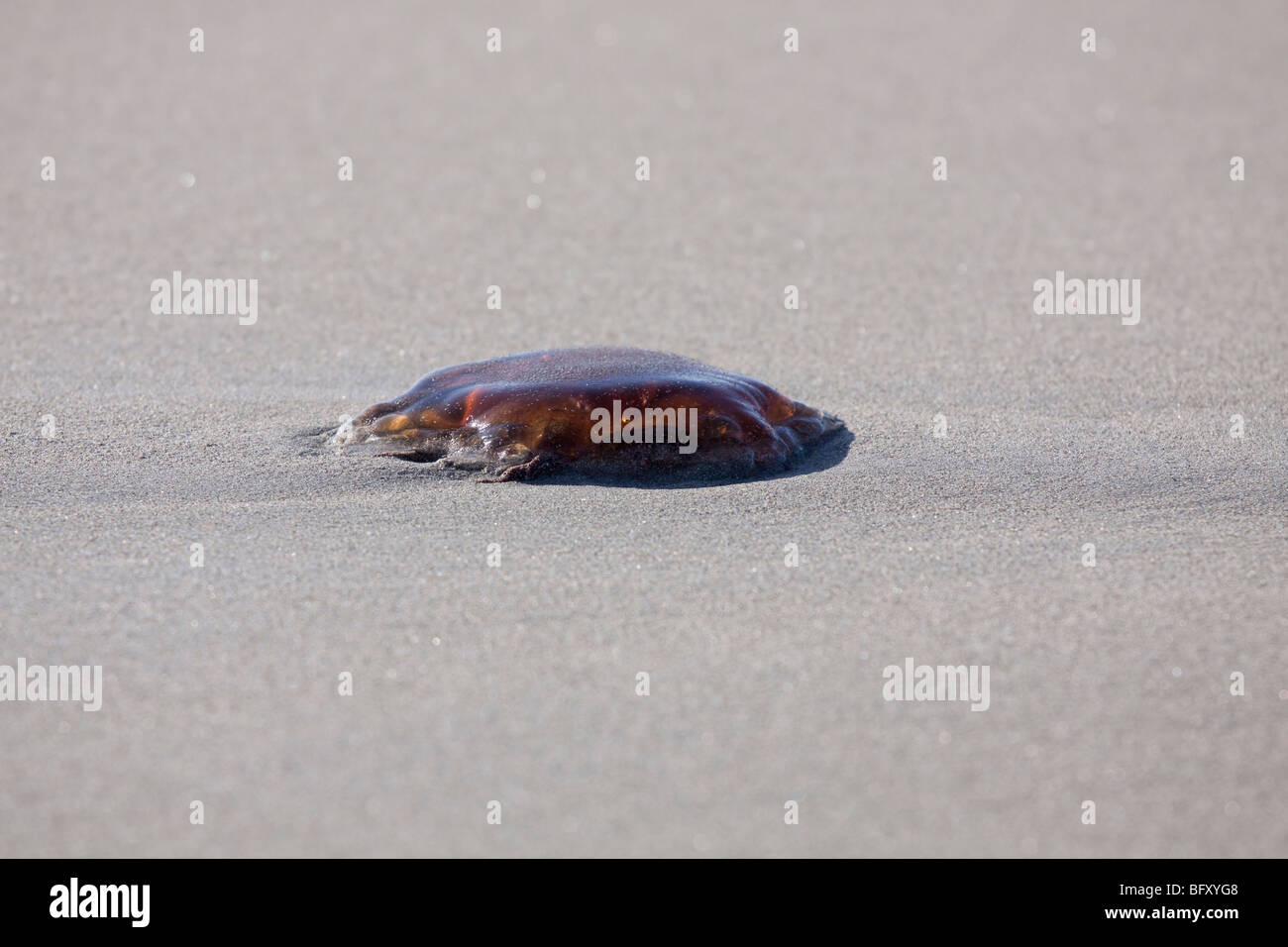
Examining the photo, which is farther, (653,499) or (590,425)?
(590,425)

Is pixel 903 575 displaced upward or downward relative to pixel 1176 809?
upward

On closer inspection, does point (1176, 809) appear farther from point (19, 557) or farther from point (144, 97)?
point (144, 97)

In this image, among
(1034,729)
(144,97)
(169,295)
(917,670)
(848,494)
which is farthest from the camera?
(144,97)

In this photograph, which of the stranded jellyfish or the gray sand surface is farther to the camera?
the stranded jellyfish

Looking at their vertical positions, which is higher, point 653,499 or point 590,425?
point 590,425

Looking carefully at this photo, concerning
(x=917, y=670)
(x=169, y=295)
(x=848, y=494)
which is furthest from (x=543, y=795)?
(x=169, y=295)
